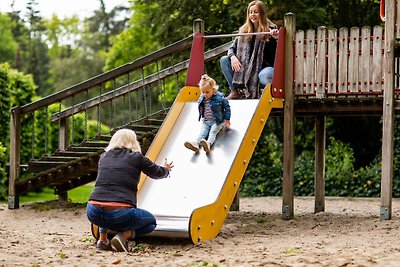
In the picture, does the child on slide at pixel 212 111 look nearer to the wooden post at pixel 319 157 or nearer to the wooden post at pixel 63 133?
the wooden post at pixel 319 157

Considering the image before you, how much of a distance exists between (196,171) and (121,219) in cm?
185

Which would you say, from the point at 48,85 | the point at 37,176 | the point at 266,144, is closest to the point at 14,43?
the point at 48,85

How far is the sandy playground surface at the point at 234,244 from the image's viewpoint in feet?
23.9

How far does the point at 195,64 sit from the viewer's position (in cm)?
1166

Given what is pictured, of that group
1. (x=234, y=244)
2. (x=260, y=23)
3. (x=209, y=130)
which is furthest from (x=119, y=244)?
(x=260, y=23)

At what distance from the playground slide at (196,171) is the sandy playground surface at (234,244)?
0.26 metres

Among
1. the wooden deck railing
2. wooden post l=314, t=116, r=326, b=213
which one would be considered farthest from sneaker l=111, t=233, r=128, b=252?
wooden post l=314, t=116, r=326, b=213

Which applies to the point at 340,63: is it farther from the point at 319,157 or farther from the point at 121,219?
the point at 121,219

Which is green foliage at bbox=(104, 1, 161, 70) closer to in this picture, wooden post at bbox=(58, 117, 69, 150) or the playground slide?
wooden post at bbox=(58, 117, 69, 150)

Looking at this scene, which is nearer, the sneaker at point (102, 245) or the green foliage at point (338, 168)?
the sneaker at point (102, 245)

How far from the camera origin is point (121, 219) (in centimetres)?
819

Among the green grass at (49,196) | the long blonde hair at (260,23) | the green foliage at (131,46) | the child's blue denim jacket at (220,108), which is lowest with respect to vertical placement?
the green grass at (49,196)

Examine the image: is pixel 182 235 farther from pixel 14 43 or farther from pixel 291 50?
pixel 14 43

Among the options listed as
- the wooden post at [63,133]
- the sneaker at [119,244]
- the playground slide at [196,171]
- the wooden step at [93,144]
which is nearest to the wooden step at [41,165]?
the wooden step at [93,144]
